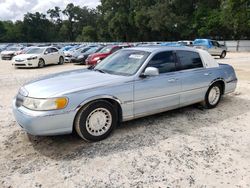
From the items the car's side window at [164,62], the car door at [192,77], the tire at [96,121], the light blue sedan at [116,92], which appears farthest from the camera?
the car door at [192,77]

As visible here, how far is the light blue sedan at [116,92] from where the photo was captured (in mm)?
3846

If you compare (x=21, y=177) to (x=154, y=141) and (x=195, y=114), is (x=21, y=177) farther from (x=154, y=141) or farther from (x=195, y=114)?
(x=195, y=114)

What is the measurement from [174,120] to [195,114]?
0.66m

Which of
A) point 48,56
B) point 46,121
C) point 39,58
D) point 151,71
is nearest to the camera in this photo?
point 46,121

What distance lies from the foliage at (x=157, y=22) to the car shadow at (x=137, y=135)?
30478 mm

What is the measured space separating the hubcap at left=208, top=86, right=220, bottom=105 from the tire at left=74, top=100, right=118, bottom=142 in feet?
8.76

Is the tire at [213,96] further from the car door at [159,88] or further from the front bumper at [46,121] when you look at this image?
the front bumper at [46,121]

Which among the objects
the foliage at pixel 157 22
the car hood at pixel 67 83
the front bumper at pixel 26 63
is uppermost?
the foliage at pixel 157 22

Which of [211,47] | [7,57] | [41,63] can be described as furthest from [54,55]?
[211,47]

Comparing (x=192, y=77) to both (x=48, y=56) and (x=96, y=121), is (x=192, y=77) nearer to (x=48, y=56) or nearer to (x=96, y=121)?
(x=96, y=121)

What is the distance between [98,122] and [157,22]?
151ft

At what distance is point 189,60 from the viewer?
5.53 metres

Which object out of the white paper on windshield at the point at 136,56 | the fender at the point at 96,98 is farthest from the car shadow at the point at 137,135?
the white paper on windshield at the point at 136,56

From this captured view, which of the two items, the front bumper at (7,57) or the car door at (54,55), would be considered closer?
the car door at (54,55)
